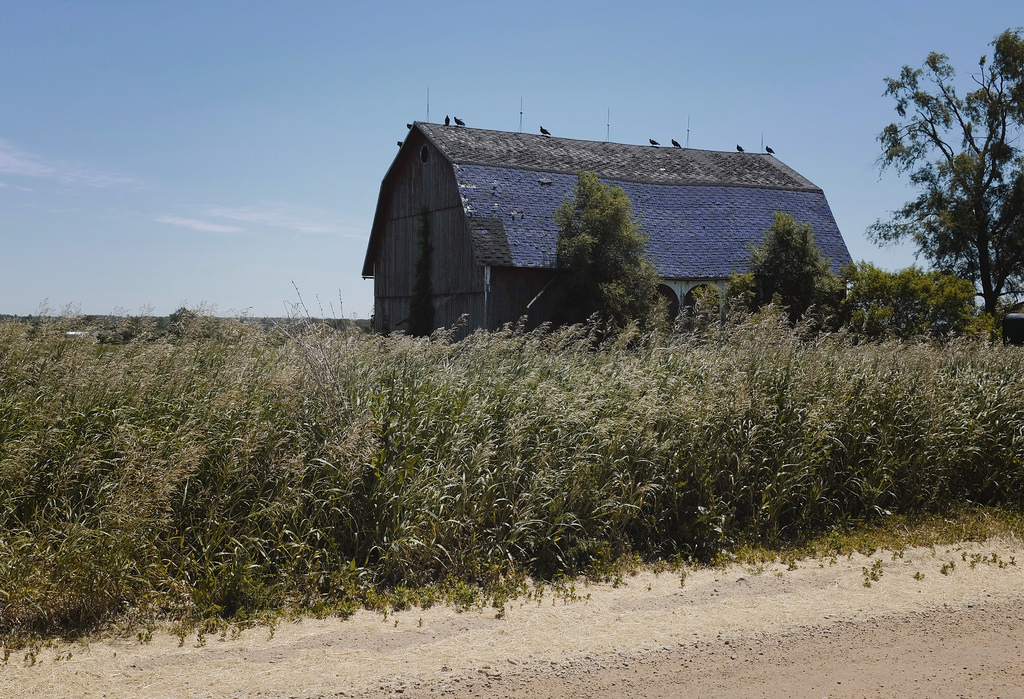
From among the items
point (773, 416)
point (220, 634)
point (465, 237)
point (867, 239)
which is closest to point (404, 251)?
point (465, 237)

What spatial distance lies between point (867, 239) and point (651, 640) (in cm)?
3763

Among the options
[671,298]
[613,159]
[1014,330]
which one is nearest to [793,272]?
[671,298]

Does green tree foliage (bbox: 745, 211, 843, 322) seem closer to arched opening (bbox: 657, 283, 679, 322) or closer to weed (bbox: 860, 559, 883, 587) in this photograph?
arched opening (bbox: 657, 283, 679, 322)

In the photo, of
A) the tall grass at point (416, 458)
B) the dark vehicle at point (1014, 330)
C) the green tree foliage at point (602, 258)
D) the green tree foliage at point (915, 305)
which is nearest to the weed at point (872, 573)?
the tall grass at point (416, 458)

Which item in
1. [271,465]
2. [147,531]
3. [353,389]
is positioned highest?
[353,389]

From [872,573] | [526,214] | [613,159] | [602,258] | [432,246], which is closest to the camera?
[872,573]

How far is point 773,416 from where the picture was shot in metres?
8.25

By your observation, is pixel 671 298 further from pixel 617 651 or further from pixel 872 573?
pixel 617 651

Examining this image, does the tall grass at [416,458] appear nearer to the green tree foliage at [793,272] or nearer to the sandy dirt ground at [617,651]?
the sandy dirt ground at [617,651]

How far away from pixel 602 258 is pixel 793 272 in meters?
7.57

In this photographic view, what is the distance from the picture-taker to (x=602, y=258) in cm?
2691

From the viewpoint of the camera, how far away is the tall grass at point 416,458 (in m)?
5.90

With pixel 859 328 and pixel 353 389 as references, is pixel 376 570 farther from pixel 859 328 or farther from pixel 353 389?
pixel 859 328

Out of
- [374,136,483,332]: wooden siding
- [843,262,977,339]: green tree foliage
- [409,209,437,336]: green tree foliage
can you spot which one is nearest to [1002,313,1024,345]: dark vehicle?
[843,262,977,339]: green tree foliage
